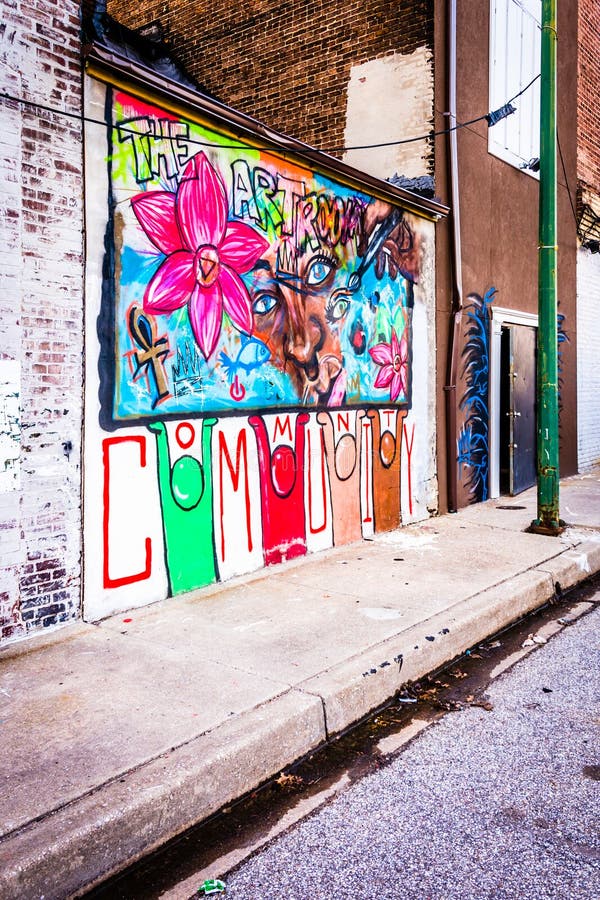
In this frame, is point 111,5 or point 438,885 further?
point 111,5

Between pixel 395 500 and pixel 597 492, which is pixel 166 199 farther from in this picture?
pixel 597 492

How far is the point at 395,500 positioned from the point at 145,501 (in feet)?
12.0

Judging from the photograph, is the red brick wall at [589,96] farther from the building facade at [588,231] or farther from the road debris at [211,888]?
the road debris at [211,888]

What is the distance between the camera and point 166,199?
18.0 feet

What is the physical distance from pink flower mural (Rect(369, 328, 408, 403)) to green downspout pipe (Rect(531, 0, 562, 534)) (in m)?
1.47

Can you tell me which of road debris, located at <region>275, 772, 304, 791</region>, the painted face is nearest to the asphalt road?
road debris, located at <region>275, 772, 304, 791</region>

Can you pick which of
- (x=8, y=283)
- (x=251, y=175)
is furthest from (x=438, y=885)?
(x=251, y=175)

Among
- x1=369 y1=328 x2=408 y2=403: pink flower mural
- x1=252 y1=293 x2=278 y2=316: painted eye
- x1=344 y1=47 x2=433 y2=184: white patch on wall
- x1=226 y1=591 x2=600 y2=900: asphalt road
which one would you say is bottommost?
x1=226 y1=591 x2=600 y2=900: asphalt road

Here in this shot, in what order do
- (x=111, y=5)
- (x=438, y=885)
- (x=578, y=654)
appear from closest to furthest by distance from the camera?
(x=438, y=885), (x=578, y=654), (x=111, y=5)

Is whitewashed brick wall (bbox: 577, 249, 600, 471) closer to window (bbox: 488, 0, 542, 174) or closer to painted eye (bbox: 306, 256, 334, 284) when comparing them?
window (bbox: 488, 0, 542, 174)

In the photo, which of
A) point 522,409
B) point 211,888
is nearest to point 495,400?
point 522,409

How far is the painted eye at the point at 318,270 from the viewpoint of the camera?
7.02 meters

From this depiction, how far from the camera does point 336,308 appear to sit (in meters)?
7.38

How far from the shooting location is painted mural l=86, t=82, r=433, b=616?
519 cm
